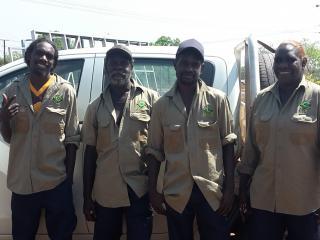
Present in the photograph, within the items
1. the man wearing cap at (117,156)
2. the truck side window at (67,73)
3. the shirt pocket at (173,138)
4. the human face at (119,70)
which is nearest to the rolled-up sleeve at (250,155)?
the shirt pocket at (173,138)

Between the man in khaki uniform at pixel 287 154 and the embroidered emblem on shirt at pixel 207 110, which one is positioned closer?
the man in khaki uniform at pixel 287 154

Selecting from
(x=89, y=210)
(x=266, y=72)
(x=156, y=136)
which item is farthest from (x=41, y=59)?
(x=266, y=72)

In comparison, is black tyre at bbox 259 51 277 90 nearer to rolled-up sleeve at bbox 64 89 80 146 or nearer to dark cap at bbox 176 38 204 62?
dark cap at bbox 176 38 204 62

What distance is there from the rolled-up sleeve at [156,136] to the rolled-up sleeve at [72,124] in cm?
58

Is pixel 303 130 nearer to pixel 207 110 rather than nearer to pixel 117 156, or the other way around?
pixel 207 110

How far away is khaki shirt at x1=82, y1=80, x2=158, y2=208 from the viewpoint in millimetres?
3037

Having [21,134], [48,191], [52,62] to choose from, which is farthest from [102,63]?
[48,191]

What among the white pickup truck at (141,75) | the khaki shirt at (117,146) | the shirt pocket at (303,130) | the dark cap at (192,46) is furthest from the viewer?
the white pickup truck at (141,75)

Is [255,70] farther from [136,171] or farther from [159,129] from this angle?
[136,171]

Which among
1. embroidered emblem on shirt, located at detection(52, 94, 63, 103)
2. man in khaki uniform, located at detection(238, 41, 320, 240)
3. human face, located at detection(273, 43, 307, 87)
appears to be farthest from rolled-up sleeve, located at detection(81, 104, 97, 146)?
human face, located at detection(273, 43, 307, 87)

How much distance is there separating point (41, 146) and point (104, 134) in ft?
1.57

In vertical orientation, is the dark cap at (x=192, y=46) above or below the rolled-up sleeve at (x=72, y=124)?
above

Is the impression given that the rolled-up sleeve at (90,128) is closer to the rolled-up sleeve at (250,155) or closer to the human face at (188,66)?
the human face at (188,66)

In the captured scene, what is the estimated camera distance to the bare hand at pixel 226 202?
2.83 metres
